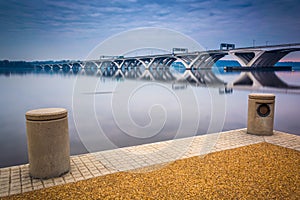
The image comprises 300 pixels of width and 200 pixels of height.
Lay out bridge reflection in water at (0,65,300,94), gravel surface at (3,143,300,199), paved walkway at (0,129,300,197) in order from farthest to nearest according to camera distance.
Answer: bridge reflection in water at (0,65,300,94)
paved walkway at (0,129,300,197)
gravel surface at (3,143,300,199)

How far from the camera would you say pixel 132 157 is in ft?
18.7

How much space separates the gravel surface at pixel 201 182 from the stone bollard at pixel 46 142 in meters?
0.52

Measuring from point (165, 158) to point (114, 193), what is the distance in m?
1.85

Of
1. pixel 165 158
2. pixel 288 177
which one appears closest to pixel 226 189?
pixel 288 177

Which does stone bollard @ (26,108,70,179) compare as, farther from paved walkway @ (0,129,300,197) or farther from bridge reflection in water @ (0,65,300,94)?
bridge reflection in water @ (0,65,300,94)

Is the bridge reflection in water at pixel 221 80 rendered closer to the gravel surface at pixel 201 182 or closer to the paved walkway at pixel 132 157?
the paved walkway at pixel 132 157

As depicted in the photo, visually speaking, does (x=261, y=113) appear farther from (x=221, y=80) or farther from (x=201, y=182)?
(x=221, y=80)

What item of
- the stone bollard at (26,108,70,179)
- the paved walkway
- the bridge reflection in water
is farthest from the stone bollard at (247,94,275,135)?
the bridge reflection in water

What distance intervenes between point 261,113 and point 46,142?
241 inches

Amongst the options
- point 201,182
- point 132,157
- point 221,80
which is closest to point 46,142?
point 132,157

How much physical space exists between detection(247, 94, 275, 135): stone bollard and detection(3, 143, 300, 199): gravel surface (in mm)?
2068

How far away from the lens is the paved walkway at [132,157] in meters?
4.44

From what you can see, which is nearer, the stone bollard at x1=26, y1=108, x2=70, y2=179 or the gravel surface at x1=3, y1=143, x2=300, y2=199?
the gravel surface at x1=3, y1=143, x2=300, y2=199

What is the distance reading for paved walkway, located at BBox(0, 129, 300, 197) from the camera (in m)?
4.44
